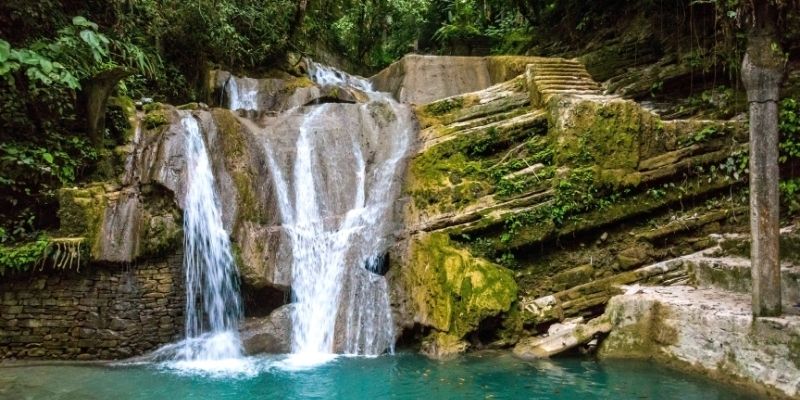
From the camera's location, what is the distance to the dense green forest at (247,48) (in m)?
8.39

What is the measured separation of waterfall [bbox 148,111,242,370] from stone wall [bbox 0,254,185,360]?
36cm

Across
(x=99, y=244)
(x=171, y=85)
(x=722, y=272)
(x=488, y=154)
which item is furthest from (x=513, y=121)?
(x=171, y=85)

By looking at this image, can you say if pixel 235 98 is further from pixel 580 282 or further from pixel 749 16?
pixel 749 16

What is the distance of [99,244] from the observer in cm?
823

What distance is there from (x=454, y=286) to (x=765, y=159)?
438cm

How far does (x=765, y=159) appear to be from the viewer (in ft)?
18.7

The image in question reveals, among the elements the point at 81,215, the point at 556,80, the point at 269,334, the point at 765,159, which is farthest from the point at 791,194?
the point at 81,215

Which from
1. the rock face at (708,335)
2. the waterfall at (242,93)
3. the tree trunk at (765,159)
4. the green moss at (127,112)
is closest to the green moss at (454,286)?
the rock face at (708,335)

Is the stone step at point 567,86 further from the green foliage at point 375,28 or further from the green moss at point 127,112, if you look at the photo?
the green foliage at point 375,28

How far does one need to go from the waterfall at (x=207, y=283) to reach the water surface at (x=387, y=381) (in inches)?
30.8

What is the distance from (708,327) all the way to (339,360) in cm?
489

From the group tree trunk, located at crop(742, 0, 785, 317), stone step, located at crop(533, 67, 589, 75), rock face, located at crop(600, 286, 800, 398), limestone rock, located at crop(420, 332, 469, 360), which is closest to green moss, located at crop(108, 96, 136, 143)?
limestone rock, located at crop(420, 332, 469, 360)

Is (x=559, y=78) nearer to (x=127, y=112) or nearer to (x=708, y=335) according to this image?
(x=708, y=335)

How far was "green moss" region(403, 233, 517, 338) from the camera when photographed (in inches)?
318
